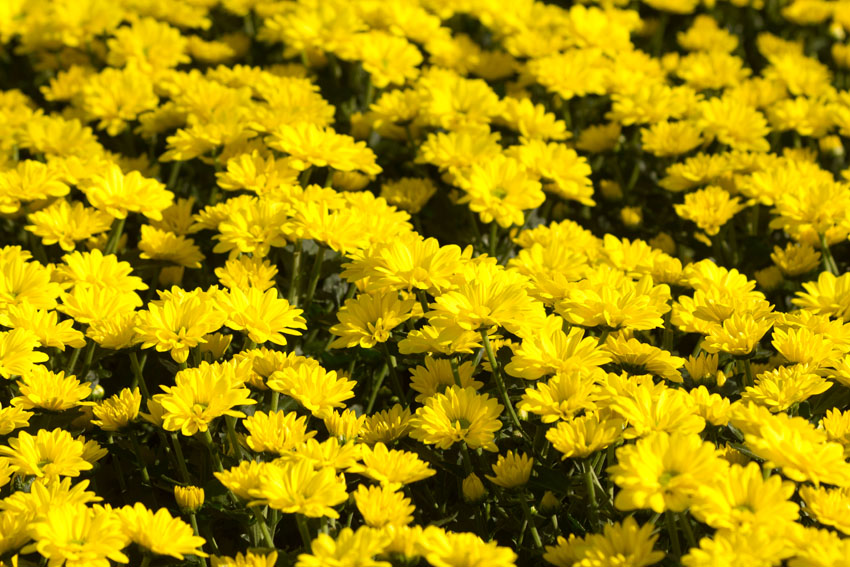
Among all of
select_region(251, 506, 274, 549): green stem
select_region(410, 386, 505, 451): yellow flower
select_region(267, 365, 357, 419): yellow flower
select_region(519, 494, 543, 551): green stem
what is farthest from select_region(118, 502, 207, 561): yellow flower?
select_region(519, 494, 543, 551): green stem

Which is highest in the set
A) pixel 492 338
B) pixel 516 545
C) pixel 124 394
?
pixel 492 338

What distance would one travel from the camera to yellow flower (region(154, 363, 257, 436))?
2021mm

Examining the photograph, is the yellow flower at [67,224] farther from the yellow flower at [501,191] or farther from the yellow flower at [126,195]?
the yellow flower at [501,191]

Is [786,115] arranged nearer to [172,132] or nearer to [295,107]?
[295,107]

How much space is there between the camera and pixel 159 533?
71.1 inches

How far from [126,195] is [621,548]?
1723mm

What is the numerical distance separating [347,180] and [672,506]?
179 centimetres

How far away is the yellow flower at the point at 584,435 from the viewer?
1.93 m

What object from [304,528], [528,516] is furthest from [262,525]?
[528,516]

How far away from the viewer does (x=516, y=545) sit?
7.22 ft

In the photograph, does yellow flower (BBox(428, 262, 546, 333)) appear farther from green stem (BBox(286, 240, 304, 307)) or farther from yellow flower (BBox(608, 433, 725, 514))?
green stem (BBox(286, 240, 304, 307))

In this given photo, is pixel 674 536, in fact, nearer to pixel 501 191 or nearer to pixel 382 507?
pixel 382 507

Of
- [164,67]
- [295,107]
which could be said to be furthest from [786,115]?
[164,67]

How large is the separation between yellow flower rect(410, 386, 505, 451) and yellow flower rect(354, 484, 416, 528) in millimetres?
179
